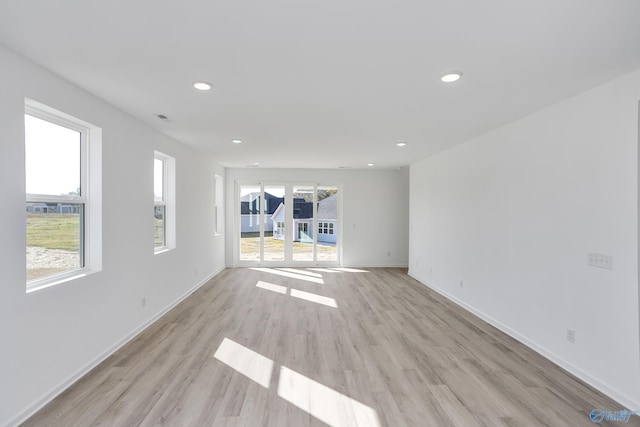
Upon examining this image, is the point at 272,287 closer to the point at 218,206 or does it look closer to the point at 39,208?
the point at 218,206

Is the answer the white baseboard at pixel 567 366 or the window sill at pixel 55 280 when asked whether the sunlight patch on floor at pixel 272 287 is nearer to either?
the white baseboard at pixel 567 366

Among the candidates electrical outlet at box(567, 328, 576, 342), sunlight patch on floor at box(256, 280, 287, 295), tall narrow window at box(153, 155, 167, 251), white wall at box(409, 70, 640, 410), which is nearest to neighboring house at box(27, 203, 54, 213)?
tall narrow window at box(153, 155, 167, 251)

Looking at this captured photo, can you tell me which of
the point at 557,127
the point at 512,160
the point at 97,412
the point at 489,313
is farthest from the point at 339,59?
the point at 489,313

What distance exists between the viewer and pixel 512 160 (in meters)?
3.59

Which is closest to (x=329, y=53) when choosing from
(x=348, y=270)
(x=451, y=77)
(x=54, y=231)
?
(x=451, y=77)

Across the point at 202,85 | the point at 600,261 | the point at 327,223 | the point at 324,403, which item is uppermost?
the point at 202,85

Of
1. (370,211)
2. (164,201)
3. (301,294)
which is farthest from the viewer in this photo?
(370,211)

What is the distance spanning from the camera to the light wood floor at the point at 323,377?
216 cm

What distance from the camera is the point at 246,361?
9.59 feet

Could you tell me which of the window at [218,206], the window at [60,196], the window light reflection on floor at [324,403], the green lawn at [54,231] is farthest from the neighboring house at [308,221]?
the window light reflection on floor at [324,403]

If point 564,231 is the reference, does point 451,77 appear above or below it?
above

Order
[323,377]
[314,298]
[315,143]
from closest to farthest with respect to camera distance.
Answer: [323,377]
[315,143]
[314,298]

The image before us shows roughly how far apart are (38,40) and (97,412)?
7.89ft

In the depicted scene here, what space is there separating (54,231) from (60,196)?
0.94ft
